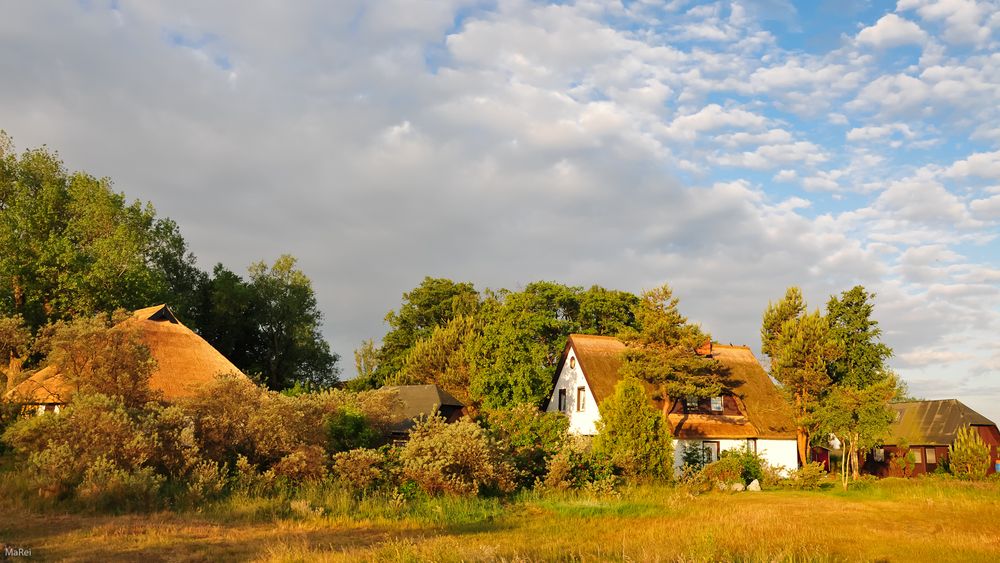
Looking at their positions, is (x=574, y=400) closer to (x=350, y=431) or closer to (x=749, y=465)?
(x=749, y=465)

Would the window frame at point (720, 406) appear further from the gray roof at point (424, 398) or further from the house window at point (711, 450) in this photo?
the gray roof at point (424, 398)

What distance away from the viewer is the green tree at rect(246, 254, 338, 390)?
61562mm

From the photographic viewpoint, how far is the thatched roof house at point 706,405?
3741 cm

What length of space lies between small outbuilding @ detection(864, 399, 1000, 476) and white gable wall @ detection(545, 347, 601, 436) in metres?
20.1

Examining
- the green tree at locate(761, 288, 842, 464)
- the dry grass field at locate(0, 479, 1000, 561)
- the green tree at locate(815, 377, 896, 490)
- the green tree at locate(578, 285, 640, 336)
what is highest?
the green tree at locate(578, 285, 640, 336)

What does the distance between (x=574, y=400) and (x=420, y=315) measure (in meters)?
25.5

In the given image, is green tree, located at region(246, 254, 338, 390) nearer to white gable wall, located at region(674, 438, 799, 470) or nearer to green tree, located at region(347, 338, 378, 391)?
green tree, located at region(347, 338, 378, 391)

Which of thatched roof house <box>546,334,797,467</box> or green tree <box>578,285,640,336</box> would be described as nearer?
thatched roof house <box>546,334,797,467</box>

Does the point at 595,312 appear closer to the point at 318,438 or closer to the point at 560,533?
the point at 318,438

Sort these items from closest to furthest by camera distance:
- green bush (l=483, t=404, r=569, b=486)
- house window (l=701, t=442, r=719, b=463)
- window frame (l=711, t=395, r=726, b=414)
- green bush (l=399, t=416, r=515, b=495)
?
green bush (l=399, t=416, r=515, b=495) → green bush (l=483, t=404, r=569, b=486) → house window (l=701, t=442, r=719, b=463) → window frame (l=711, t=395, r=726, b=414)

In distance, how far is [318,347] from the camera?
6356cm

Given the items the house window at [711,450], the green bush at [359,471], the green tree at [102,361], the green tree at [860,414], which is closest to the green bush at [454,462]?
the green bush at [359,471]

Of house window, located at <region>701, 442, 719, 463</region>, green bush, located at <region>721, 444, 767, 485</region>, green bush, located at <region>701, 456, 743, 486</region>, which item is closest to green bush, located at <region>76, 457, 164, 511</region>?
green bush, located at <region>701, 456, 743, 486</region>

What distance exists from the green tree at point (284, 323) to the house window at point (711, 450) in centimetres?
3726
